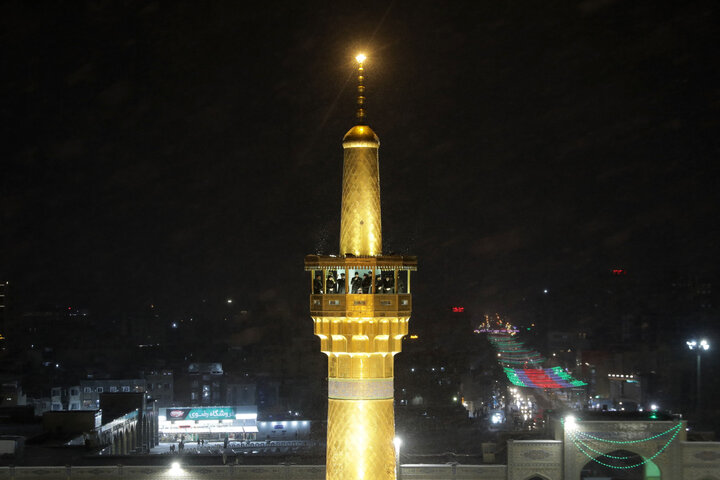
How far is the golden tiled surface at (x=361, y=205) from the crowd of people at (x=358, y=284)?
0.23 meters

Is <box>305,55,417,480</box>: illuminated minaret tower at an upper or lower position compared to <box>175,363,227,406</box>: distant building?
upper

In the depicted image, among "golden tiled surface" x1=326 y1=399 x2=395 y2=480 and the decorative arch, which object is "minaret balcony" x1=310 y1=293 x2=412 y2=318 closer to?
"golden tiled surface" x1=326 y1=399 x2=395 y2=480

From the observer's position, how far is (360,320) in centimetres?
899

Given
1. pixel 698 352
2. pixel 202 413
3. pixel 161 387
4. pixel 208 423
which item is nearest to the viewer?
pixel 202 413

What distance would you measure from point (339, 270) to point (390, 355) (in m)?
0.96

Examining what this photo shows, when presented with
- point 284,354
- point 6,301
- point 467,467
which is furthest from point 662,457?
point 6,301

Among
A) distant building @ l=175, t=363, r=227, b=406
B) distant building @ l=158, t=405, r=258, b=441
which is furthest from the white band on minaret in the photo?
distant building @ l=175, t=363, r=227, b=406

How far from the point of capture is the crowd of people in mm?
9016

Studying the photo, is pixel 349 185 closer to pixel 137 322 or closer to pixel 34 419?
pixel 34 419

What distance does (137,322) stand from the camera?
13375 centimetres

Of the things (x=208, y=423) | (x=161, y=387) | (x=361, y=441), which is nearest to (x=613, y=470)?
(x=208, y=423)

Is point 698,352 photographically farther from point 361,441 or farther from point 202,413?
point 361,441

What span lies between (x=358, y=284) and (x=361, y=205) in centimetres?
74

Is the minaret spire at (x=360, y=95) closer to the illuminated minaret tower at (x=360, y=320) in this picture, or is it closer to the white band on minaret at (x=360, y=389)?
the illuminated minaret tower at (x=360, y=320)
